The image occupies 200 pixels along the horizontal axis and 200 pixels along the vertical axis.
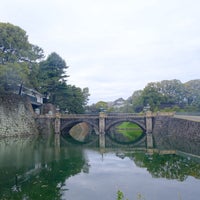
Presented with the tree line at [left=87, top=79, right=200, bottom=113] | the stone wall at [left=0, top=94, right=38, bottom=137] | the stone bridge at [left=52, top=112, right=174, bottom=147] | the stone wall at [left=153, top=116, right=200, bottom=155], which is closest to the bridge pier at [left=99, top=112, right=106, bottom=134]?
the stone bridge at [left=52, top=112, right=174, bottom=147]

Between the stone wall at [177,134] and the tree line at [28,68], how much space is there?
18470 mm

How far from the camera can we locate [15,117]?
35.8 m

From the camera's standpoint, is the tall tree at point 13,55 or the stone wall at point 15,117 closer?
the tall tree at point 13,55

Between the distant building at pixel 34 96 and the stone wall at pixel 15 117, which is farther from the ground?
the distant building at pixel 34 96

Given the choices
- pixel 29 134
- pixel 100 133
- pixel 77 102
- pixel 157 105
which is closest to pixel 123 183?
pixel 29 134

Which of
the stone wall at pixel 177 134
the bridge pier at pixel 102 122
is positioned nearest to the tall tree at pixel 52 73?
the bridge pier at pixel 102 122

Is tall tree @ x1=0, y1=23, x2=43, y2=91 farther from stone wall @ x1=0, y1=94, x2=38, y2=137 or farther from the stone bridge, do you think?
the stone bridge

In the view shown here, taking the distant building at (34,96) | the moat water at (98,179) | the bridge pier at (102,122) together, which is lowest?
the moat water at (98,179)

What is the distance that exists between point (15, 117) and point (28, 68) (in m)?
6.96

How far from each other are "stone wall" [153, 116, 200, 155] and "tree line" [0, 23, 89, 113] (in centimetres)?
1847

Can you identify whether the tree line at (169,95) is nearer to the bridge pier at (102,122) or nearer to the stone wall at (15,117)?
the bridge pier at (102,122)

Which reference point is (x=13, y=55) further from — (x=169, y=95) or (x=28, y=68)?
(x=169, y=95)

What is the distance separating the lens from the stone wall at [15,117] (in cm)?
3316

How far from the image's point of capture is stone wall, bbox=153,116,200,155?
25.9 meters
